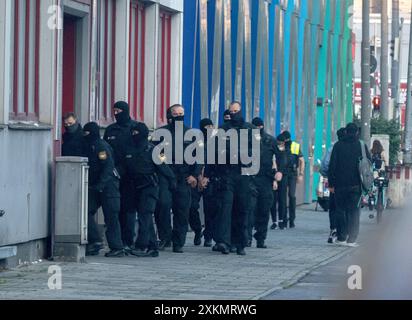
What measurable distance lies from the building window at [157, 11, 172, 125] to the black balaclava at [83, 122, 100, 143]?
20.5ft

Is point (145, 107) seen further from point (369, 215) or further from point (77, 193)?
Answer: point (369, 215)

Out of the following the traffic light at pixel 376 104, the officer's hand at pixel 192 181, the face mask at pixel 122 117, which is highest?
the traffic light at pixel 376 104

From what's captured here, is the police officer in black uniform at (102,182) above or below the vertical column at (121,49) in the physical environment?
below

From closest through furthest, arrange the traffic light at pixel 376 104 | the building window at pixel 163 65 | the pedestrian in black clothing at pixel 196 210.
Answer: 1. the pedestrian in black clothing at pixel 196 210
2. the building window at pixel 163 65
3. the traffic light at pixel 376 104

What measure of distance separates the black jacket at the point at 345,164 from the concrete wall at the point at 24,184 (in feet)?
20.2

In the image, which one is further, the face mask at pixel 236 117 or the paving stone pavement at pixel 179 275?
the face mask at pixel 236 117

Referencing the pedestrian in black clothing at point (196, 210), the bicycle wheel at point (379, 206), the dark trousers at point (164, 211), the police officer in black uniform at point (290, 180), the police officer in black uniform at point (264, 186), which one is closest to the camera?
the dark trousers at point (164, 211)

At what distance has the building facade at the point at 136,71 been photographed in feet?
53.8

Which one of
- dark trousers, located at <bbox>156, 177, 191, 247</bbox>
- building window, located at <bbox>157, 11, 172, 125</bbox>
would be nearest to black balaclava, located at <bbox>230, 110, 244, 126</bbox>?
dark trousers, located at <bbox>156, 177, 191, 247</bbox>

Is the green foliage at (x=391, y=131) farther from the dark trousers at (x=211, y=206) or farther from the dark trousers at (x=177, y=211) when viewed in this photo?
the dark trousers at (x=177, y=211)

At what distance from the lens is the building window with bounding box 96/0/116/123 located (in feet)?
67.5

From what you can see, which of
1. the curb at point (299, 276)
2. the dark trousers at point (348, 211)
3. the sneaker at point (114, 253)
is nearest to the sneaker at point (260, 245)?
the curb at point (299, 276)

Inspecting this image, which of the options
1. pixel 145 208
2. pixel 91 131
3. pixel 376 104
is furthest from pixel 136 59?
pixel 376 104

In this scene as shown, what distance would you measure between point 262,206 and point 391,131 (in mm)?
21573
